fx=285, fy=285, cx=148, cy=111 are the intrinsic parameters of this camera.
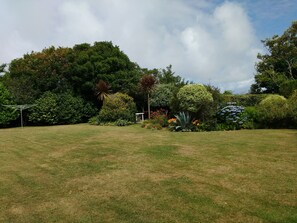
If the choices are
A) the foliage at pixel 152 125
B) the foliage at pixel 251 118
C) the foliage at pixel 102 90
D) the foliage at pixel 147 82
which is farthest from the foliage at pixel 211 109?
the foliage at pixel 102 90

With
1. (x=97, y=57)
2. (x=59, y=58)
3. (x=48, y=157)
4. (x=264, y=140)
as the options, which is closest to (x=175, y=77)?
(x=97, y=57)

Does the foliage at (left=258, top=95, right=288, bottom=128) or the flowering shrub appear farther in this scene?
the flowering shrub

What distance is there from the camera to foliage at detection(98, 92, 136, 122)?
1861 cm

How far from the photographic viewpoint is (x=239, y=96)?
57.9 ft

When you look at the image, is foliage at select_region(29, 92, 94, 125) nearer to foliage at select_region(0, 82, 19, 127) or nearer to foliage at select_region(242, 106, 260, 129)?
foliage at select_region(0, 82, 19, 127)

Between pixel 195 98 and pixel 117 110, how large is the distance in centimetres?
641

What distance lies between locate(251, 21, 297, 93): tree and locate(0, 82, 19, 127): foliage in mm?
22134

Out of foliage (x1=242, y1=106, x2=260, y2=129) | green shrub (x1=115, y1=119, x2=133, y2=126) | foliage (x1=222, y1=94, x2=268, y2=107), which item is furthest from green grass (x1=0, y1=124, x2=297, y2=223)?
green shrub (x1=115, y1=119, x2=133, y2=126)

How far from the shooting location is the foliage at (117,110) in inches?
733

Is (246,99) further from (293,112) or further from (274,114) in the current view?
(293,112)

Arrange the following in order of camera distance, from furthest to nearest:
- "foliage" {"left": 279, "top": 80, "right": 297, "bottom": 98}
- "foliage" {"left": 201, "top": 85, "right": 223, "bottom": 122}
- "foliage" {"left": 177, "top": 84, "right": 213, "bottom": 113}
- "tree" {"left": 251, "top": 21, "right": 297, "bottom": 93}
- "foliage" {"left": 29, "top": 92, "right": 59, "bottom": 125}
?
"tree" {"left": 251, "top": 21, "right": 297, "bottom": 93}, "foliage" {"left": 29, "top": 92, "right": 59, "bottom": 125}, "foliage" {"left": 279, "top": 80, "right": 297, "bottom": 98}, "foliage" {"left": 201, "top": 85, "right": 223, "bottom": 122}, "foliage" {"left": 177, "top": 84, "right": 213, "bottom": 113}

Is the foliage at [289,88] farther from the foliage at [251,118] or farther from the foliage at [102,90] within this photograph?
the foliage at [102,90]

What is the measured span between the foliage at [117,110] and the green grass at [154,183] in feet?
31.3

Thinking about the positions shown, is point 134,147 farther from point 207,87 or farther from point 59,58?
point 59,58
